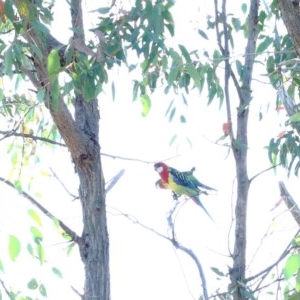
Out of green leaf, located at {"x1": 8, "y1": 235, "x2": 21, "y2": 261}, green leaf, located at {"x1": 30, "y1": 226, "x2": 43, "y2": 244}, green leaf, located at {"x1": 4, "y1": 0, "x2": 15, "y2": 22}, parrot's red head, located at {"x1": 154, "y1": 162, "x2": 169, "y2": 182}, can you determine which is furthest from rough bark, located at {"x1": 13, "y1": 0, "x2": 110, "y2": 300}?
green leaf, located at {"x1": 8, "y1": 235, "x2": 21, "y2": 261}

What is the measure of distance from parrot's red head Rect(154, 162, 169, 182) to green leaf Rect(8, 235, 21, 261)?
2.32m

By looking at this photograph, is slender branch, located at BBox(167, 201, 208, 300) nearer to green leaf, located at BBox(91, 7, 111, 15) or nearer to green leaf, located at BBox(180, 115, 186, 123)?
green leaf, located at BBox(180, 115, 186, 123)

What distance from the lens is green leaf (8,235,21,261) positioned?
207cm

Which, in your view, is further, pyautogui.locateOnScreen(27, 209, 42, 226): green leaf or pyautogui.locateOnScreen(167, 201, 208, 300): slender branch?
pyautogui.locateOnScreen(167, 201, 208, 300): slender branch

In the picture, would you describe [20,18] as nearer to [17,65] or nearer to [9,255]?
[17,65]

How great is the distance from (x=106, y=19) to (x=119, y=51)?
0.56 feet

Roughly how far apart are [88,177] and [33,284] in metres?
0.99

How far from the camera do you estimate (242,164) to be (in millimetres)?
3643

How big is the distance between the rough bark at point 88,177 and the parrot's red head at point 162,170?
2.61 feet

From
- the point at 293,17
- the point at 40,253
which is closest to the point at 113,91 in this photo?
the point at 293,17

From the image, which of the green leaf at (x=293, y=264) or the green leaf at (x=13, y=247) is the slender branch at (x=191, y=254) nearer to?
the green leaf at (x=13, y=247)

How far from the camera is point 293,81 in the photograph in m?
3.49

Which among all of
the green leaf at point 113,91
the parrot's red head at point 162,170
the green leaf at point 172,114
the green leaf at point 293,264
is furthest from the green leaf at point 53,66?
the parrot's red head at point 162,170

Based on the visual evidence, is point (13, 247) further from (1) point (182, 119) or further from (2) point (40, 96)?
(1) point (182, 119)
